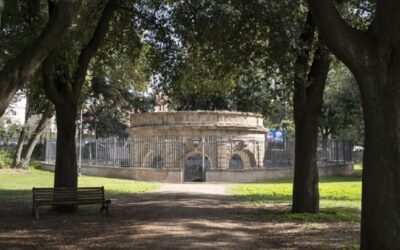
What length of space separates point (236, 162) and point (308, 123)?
18661 mm

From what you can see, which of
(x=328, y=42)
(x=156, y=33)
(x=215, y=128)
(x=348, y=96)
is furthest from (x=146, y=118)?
(x=328, y=42)

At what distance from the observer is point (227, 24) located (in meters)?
14.6

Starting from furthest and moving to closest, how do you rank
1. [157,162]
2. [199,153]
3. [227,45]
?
[199,153] < [157,162] < [227,45]

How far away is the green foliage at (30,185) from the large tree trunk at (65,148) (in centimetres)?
484

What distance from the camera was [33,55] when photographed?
9.24 m

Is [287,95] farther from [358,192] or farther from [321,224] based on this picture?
[358,192]

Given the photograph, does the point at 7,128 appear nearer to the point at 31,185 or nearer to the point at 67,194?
the point at 31,185

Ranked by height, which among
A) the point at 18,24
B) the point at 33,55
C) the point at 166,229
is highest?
the point at 18,24

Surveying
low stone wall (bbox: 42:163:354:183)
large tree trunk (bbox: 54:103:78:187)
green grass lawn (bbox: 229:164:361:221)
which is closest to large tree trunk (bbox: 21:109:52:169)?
low stone wall (bbox: 42:163:354:183)

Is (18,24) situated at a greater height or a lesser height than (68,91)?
greater

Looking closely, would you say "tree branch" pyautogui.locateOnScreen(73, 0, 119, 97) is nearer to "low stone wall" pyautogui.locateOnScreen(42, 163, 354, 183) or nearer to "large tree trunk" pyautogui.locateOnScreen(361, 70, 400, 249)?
"large tree trunk" pyautogui.locateOnScreen(361, 70, 400, 249)

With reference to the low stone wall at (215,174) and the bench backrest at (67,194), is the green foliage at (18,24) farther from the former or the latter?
the low stone wall at (215,174)

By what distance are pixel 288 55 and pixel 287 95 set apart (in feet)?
4.58

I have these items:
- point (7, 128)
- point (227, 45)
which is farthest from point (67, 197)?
point (7, 128)
